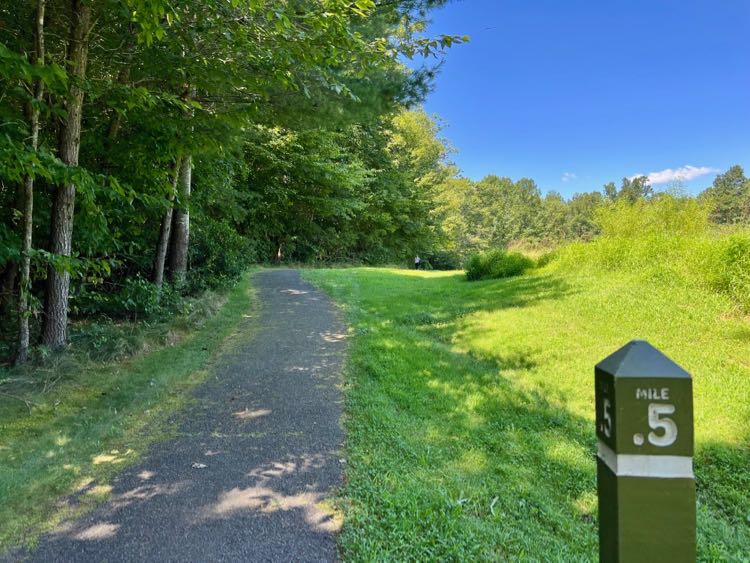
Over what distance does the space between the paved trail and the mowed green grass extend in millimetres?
271

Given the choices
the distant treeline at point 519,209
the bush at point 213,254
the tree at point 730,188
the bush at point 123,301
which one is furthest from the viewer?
the tree at point 730,188

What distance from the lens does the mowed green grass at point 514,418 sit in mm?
2682

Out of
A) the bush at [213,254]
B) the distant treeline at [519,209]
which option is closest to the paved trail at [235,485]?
the bush at [213,254]

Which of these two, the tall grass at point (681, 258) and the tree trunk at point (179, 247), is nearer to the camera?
the tall grass at point (681, 258)

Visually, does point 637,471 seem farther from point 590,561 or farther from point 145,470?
point 145,470

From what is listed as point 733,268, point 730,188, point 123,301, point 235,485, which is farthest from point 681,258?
point 730,188

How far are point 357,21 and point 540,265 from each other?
8669 mm

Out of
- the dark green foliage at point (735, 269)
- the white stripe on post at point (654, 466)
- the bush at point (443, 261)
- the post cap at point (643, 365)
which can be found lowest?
the white stripe on post at point (654, 466)

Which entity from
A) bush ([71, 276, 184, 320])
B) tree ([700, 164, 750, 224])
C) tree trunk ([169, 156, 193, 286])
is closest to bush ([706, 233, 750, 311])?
bush ([71, 276, 184, 320])

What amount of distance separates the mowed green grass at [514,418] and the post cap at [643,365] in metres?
1.75

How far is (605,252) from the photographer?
10164 mm

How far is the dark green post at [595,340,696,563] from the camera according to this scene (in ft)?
3.51

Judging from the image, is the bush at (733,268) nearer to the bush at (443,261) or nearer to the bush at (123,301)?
the bush at (123,301)

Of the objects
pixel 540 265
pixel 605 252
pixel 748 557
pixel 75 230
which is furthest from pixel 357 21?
pixel 540 265
